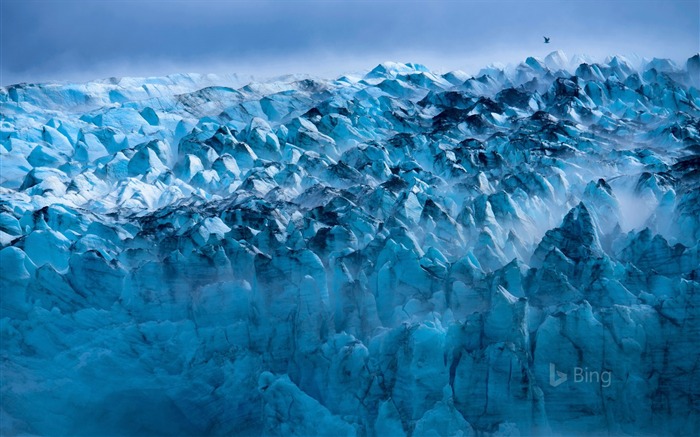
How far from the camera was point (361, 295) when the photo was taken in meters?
11.9

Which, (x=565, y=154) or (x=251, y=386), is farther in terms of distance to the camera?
(x=565, y=154)

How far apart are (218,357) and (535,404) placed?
4.30 meters

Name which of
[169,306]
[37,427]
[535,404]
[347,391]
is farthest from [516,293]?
[37,427]

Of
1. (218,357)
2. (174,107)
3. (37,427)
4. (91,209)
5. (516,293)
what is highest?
(174,107)

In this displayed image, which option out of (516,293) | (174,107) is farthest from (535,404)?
(174,107)

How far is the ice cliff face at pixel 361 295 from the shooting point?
10.4m

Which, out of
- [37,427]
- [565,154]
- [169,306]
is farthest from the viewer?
[565,154]

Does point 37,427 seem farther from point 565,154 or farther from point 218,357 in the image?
point 565,154

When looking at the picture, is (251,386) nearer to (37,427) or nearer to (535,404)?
(37,427)

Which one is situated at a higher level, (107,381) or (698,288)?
(698,288)

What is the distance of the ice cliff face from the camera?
34.2 ft

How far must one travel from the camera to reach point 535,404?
33.4ft

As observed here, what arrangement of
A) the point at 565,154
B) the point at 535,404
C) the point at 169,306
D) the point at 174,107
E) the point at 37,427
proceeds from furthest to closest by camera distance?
the point at 174,107 < the point at 565,154 < the point at 169,306 < the point at 37,427 < the point at 535,404

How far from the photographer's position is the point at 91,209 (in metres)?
16.4
